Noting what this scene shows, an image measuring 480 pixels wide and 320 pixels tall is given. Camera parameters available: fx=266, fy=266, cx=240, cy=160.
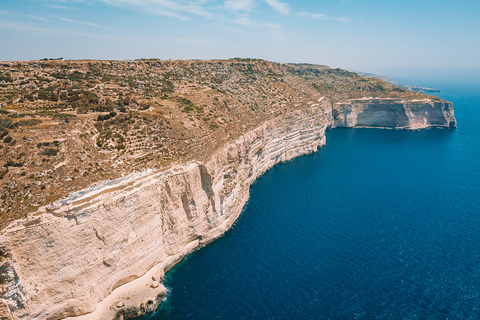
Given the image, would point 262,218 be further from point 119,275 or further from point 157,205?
point 119,275

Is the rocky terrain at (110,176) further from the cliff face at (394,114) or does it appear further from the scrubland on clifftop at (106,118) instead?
the cliff face at (394,114)

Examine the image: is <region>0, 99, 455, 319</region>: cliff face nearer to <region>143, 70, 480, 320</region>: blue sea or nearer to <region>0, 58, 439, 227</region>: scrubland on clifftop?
<region>0, 58, 439, 227</region>: scrubland on clifftop

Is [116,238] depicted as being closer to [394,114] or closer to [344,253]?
[344,253]

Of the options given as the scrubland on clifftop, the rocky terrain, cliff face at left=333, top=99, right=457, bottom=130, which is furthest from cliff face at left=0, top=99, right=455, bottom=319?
cliff face at left=333, top=99, right=457, bottom=130

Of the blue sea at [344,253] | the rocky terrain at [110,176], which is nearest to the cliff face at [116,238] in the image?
the rocky terrain at [110,176]

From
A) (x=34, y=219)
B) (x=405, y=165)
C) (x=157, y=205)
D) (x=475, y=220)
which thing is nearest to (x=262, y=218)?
(x=157, y=205)

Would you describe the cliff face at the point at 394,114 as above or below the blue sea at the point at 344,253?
above
